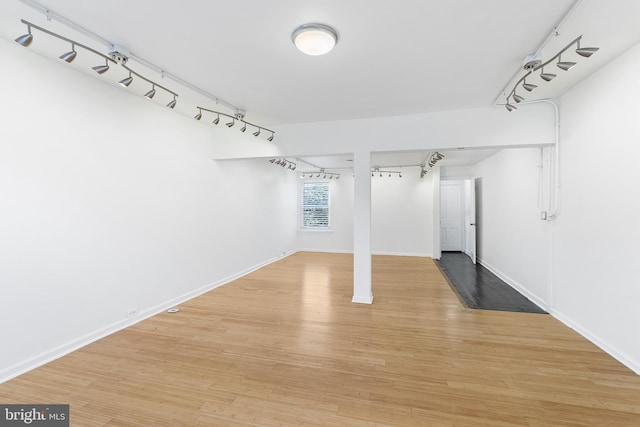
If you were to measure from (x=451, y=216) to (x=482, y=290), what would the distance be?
424cm

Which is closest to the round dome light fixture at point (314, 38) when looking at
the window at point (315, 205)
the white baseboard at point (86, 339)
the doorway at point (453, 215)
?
the white baseboard at point (86, 339)

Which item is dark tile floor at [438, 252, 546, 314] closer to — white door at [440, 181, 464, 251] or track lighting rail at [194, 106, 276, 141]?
white door at [440, 181, 464, 251]

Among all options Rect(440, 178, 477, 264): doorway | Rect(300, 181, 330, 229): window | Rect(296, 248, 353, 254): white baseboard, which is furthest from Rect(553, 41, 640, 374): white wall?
Rect(300, 181, 330, 229): window

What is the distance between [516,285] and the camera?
4.64 meters

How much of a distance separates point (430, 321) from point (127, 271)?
11.9ft

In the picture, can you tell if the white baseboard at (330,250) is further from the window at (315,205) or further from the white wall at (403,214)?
the white wall at (403,214)

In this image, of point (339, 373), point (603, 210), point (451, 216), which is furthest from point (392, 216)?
point (339, 373)

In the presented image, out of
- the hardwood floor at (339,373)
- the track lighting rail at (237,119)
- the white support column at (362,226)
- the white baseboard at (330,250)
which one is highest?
the track lighting rail at (237,119)

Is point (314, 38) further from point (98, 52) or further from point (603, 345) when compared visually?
point (603, 345)

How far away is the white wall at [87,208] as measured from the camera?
2.29m

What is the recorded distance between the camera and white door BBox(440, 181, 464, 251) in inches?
331

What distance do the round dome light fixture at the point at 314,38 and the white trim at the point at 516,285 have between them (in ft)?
13.5

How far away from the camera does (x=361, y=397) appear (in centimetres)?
205

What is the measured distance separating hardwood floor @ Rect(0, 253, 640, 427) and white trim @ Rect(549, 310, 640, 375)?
2.6 inches
